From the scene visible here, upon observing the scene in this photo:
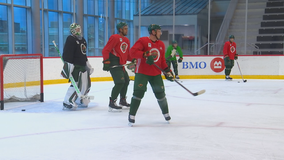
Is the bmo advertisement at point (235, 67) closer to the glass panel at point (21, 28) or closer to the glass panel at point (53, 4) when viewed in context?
Answer: the glass panel at point (21, 28)

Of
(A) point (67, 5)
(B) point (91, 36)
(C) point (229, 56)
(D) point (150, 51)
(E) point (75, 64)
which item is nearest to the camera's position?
(D) point (150, 51)

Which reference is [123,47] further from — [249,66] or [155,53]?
[249,66]

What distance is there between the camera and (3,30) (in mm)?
11539

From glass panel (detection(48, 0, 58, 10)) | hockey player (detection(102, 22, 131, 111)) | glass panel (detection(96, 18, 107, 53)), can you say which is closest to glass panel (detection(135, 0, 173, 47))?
glass panel (detection(96, 18, 107, 53))

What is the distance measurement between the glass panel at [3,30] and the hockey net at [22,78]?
5.70 metres

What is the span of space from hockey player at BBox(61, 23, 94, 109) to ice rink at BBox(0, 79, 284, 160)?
0.71 ft

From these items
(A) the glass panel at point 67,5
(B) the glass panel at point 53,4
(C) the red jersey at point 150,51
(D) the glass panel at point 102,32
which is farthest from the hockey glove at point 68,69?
(A) the glass panel at point 67,5

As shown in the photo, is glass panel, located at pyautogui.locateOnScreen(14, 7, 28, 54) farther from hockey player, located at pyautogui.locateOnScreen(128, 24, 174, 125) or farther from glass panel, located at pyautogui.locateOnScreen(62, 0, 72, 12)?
hockey player, located at pyautogui.locateOnScreen(128, 24, 174, 125)

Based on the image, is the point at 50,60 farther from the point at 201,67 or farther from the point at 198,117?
the point at 198,117

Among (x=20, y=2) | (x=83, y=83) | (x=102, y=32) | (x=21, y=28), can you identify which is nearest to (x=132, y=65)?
(x=83, y=83)

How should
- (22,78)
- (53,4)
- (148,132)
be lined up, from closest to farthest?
(148,132) → (22,78) → (53,4)

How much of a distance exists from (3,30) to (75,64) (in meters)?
7.49

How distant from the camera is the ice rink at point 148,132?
9.28 feet

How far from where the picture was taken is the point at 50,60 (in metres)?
8.88
